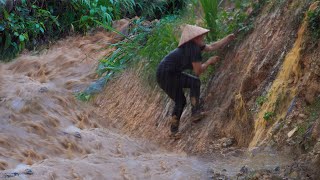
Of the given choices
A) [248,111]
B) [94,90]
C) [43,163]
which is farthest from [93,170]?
[94,90]

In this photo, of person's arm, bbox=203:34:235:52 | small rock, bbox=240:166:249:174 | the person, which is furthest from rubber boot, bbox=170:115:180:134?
small rock, bbox=240:166:249:174

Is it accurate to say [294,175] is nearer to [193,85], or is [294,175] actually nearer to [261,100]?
[261,100]

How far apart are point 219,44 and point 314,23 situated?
1.33m

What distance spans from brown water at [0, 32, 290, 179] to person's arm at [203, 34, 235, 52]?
1240 millimetres

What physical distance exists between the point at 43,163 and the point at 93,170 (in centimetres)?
69

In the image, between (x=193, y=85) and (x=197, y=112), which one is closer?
(x=193, y=85)

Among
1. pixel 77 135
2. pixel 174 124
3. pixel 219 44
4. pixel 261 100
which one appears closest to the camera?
pixel 261 100

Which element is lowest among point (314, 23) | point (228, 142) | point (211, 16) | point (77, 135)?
point (77, 135)

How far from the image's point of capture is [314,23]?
6.30 meters

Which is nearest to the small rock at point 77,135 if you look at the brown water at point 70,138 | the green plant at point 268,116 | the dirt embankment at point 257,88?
the brown water at point 70,138

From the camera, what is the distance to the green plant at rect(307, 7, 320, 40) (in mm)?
6238

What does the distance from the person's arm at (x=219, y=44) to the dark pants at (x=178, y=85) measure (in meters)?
0.37

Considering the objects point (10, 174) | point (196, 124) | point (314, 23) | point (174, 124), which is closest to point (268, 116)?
point (314, 23)

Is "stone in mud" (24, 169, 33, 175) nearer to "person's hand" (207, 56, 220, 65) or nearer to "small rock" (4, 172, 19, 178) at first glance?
"small rock" (4, 172, 19, 178)
